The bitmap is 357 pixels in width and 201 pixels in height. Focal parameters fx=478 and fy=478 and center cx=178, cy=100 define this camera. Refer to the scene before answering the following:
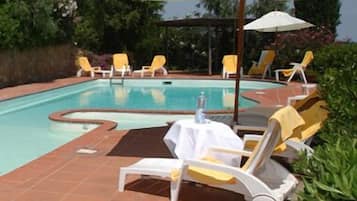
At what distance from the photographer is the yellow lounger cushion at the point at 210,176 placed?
3980mm

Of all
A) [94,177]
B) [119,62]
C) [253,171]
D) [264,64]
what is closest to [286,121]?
[253,171]

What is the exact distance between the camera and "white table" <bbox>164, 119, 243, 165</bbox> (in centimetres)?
467

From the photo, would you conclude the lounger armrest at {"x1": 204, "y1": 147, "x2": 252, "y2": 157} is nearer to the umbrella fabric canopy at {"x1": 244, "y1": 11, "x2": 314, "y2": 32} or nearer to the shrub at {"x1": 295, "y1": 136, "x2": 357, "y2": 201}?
the shrub at {"x1": 295, "y1": 136, "x2": 357, "y2": 201}

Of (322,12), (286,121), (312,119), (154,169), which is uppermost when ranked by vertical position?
(322,12)

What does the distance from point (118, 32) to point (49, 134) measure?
1450 centimetres

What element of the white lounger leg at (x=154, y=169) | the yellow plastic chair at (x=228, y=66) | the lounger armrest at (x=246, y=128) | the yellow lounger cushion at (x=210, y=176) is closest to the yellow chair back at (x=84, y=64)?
the yellow plastic chair at (x=228, y=66)

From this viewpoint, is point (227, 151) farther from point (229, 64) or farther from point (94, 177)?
point (229, 64)

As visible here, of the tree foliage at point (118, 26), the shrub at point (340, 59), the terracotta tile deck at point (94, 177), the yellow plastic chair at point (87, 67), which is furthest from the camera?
the tree foliage at point (118, 26)

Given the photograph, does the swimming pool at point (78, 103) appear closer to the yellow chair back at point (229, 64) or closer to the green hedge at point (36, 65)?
the yellow chair back at point (229, 64)

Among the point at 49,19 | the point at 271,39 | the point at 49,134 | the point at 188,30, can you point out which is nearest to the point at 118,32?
the point at 188,30

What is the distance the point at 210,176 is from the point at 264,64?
1543 cm

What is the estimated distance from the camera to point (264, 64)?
62.3ft

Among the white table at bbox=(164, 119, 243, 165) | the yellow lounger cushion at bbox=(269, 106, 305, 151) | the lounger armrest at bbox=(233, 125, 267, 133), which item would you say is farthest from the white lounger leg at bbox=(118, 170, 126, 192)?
the lounger armrest at bbox=(233, 125, 267, 133)

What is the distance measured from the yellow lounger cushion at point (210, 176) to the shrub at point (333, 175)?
2268 mm
